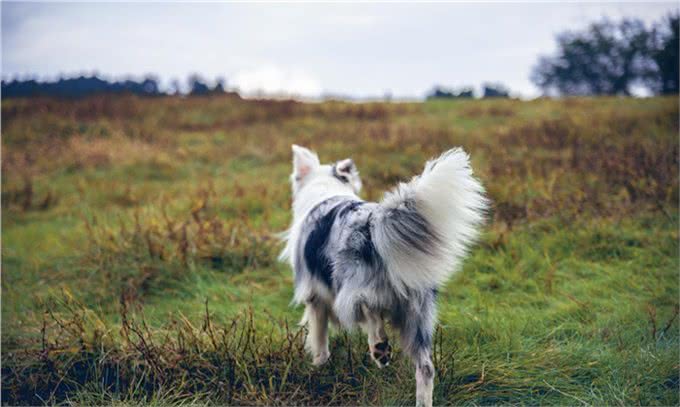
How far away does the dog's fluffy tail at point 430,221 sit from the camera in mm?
2457

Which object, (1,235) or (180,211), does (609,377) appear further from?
(1,235)

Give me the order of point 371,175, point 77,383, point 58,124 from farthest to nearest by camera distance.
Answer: point 58,124, point 371,175, point 77,383

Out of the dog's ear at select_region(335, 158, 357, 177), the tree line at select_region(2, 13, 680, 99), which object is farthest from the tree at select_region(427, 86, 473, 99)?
the dog's ear at select_region(335, 158, 357, 177)

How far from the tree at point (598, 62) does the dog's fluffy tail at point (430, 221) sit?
8744 mm

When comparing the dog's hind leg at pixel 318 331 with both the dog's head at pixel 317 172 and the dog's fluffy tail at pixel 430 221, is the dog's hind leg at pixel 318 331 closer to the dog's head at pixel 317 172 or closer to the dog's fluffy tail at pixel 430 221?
the dog's fluffy tail at pixel 430 221

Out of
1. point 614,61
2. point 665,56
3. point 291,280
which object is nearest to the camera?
point 291,280

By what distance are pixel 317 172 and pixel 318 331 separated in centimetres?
126

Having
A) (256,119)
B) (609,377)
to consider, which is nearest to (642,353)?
(609,377)

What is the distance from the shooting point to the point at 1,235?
6.93 meters

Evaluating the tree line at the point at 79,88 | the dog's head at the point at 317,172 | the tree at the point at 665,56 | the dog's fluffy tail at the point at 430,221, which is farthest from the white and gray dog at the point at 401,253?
the tree line at the point at 79,88

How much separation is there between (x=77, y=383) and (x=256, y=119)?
10.6 metres

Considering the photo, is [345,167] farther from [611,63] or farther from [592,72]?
[592,72]

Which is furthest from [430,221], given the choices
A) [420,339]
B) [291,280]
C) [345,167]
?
[291,280]

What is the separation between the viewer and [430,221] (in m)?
2.54
